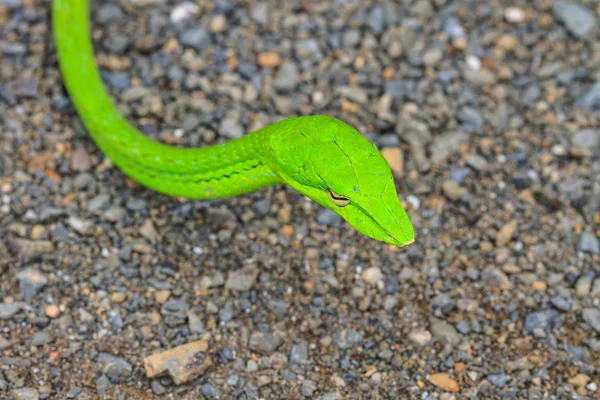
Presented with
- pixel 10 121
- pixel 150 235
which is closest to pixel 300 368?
pixel 150 235

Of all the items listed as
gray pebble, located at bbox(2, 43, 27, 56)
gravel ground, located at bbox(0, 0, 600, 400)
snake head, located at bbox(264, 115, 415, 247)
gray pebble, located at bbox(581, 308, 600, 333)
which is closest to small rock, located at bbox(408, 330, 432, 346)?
gravel ground, located at bbox(0, 0, 600, 400)

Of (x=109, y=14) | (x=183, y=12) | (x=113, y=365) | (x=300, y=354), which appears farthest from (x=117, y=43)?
(x=300, y=354)

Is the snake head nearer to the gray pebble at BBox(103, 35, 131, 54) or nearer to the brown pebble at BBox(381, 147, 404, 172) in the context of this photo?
the brown pebble at BBox(381, 147, 404, 172)

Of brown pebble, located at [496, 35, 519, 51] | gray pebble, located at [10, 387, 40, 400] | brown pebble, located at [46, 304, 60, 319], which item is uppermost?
brown pebble, located at [496, 35, 519, 51]

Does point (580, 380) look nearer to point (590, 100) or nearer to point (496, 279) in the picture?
point (496, 279)

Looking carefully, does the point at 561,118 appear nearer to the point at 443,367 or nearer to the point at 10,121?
the point at 443,367
